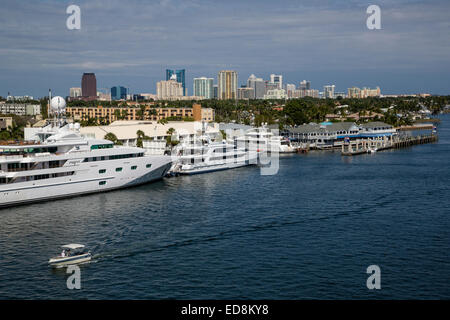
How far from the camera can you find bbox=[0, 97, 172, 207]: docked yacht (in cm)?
3841

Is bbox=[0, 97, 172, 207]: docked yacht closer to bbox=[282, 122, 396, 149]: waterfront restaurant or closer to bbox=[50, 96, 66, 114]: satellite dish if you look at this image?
bbox=[50, 96, 66, 114]: satellite dish

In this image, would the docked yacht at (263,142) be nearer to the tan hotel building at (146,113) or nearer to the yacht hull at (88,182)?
the yacht hull at (88,182)

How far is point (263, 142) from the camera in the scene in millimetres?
77875

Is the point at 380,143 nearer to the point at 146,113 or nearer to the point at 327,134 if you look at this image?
the point at 327,134

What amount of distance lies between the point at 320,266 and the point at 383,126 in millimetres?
75439

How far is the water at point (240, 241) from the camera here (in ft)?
73.3

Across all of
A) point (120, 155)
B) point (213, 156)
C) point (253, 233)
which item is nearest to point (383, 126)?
point (213, 156)

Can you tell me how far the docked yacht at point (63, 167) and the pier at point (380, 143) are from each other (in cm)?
4003

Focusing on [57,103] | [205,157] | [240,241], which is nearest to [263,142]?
[205,157]

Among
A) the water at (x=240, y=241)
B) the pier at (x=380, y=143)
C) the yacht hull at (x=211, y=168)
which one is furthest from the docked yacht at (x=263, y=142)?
the water at (x=240, y=241)

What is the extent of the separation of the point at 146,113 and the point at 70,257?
103214 millimetres

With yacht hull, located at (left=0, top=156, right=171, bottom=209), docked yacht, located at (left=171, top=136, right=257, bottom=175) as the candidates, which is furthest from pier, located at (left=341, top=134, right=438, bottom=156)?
yacht hull, located at (left=0, top=156, right=171, bottom=209)

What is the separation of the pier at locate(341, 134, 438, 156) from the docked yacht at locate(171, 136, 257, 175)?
2140 cm

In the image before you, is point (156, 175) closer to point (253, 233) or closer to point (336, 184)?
point (336, 184)
